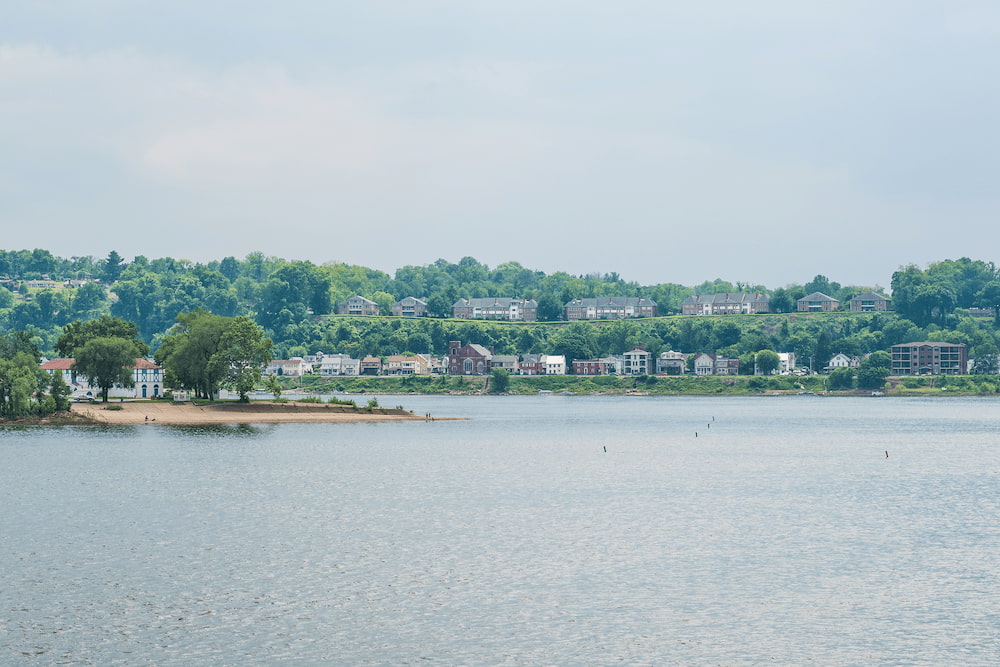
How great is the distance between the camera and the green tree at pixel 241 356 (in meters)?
163

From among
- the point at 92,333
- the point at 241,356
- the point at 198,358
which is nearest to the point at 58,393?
the point at 198,358

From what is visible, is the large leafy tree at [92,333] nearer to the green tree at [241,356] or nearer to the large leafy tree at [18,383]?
the green tree at [241,356]

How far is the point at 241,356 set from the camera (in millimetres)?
164375

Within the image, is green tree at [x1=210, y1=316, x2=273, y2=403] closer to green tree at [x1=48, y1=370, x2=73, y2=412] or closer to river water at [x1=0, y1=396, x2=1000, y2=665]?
green tree at [x1=48, y1=370, x2=73, y2=412]

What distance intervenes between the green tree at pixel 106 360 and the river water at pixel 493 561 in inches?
1983

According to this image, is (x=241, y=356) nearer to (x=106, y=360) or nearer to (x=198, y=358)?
(x=198, y=358)

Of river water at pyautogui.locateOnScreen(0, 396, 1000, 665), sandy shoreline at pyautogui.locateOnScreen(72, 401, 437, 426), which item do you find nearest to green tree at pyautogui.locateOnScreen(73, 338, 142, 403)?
sandy shoreline at pyautogui.locateOnScreen(72, 401, 437, 426)

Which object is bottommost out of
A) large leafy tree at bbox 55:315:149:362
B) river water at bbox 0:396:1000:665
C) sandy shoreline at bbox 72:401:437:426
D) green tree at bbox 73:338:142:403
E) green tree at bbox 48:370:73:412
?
river water at bbox 0:396:1000:665

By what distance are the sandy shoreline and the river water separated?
46305 mm

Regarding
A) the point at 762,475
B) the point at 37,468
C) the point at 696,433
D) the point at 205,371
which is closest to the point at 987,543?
the point at 762,475

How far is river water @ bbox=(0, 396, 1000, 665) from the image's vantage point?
42.8 meters

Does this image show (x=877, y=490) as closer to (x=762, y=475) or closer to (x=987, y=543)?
(x=762, y=475)

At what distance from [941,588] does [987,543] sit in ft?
45.9

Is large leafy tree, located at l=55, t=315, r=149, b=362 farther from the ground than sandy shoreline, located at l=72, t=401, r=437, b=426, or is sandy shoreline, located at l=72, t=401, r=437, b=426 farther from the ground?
large leafy tree, located at l=55, t=315, r=149, b=362
